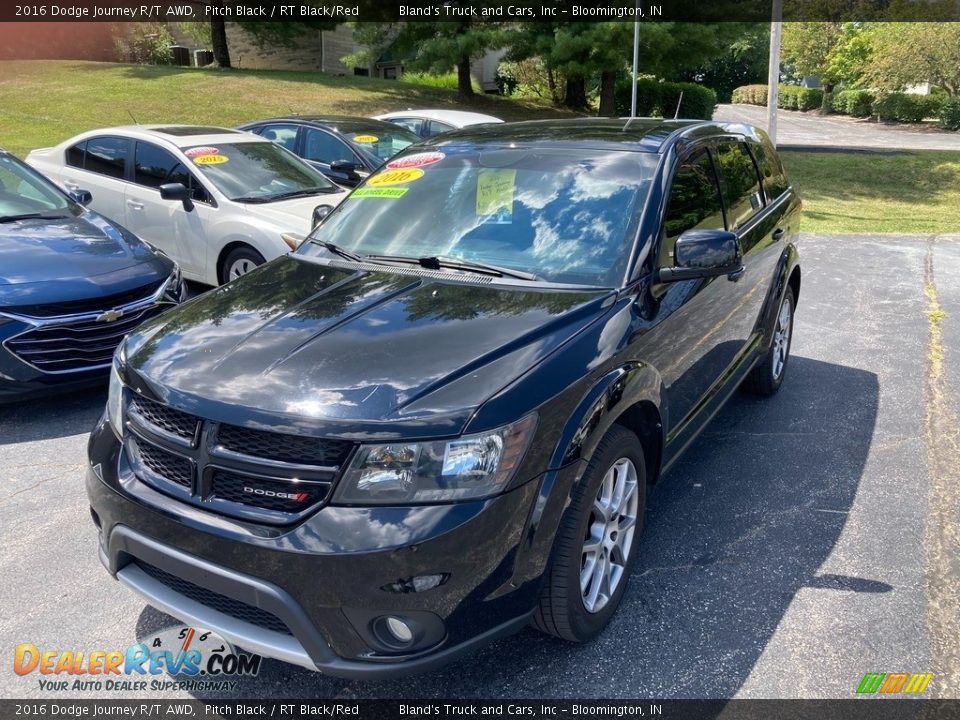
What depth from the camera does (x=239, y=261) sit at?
7.28 meters

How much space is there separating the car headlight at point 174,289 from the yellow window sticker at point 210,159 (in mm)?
2182

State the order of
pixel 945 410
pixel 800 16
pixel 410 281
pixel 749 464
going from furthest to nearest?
1. pixel 800 16
2. pixel 945 410
3. pixel 749 464
4. pixel 410 281

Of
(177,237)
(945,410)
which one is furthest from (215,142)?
(945,410)

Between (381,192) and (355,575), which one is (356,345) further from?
(381,192)

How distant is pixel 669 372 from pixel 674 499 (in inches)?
36.7

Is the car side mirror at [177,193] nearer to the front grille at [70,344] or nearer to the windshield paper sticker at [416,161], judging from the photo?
the front grille at [70,344]

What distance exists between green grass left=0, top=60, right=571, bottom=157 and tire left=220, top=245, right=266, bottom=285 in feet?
46.6

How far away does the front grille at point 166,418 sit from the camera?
2607 millimetres

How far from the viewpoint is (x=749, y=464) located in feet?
15.0

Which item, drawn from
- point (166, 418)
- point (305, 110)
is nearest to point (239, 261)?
point (166, 418)

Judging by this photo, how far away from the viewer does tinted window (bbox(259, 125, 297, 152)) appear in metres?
10.4

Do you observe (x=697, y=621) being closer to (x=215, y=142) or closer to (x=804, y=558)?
(x=804, y=558)

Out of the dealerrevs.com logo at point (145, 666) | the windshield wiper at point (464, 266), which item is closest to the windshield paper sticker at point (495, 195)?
the windshield wiper at point (464, 266)

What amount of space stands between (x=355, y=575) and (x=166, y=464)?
2.60 feet
